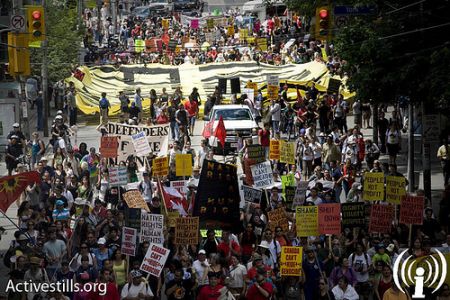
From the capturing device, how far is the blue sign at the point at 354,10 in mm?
32562

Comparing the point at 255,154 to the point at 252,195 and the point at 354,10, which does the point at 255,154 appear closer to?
the point at 252,195

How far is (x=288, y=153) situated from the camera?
107 feet

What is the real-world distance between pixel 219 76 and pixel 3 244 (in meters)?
24.9

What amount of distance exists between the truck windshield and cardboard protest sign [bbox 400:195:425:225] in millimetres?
17142

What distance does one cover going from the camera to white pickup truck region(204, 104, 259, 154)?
39688 millimetres

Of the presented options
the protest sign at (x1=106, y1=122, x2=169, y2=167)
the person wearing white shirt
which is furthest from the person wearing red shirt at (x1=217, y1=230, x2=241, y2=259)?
the protest sign at (x1=106, y1=122, x2=169, y2=167)

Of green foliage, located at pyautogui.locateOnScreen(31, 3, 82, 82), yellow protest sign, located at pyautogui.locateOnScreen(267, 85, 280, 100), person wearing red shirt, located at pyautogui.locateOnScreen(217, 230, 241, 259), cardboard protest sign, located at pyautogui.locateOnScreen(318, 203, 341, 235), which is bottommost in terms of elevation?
person wearing red shirt, located at pyautogui.locateOnScreen(217, 230, 241, 259)

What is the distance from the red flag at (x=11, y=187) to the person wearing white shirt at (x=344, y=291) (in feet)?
22.6

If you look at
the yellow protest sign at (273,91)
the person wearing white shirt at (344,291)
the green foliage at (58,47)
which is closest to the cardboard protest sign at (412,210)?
the person wearing white shirt at (344,291)

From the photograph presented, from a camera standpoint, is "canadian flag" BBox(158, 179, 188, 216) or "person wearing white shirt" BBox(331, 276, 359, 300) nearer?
"person wearing white shirt" BBox(331, 276, 359, 300)

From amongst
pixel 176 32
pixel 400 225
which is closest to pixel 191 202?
pixel 400 225

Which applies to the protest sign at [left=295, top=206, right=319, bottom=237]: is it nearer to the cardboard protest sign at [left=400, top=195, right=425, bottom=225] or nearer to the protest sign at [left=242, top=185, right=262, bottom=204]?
the cardboard protest sign at [left=400, top=195, right=425, bottom=225]

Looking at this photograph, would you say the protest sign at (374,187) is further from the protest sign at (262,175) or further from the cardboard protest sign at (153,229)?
the cardboard protest sign at (153,229)

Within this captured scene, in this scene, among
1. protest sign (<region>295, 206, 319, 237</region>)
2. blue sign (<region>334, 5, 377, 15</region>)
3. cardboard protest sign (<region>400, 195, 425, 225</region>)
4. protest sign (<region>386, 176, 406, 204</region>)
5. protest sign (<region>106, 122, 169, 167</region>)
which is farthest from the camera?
protest sign (<region>106, 122, 169, 167</region>)
